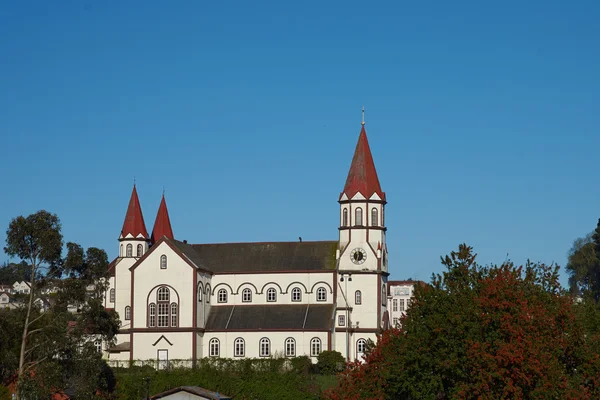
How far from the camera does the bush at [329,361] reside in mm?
89188

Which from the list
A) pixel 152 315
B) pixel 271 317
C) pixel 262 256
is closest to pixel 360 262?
pixel 271 317

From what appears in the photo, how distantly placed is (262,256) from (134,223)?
12925 millimetres

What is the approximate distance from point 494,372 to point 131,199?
63985 mm

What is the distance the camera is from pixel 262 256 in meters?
99.3

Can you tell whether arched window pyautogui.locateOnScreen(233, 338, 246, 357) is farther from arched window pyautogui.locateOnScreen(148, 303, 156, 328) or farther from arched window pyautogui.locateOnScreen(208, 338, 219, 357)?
arched window pyautogui.locateOnScreen(148, 303, 156, 328)

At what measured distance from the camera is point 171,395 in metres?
71.7

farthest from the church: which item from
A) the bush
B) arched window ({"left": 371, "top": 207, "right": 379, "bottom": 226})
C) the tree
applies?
the tree

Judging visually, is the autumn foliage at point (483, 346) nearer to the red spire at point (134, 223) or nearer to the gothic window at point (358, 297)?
the gothic window at point (358, 297)

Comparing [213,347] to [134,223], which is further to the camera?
[134,223]

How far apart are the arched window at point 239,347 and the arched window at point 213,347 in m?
1.50

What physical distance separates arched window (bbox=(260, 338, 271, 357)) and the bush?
5.12 m

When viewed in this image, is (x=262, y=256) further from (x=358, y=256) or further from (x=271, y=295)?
(x=358, y=256)

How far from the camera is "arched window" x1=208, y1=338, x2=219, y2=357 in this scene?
94688 mm

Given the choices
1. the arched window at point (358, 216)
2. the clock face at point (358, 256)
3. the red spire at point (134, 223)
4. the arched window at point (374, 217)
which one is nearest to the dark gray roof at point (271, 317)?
the clock face at point (358, 256)
